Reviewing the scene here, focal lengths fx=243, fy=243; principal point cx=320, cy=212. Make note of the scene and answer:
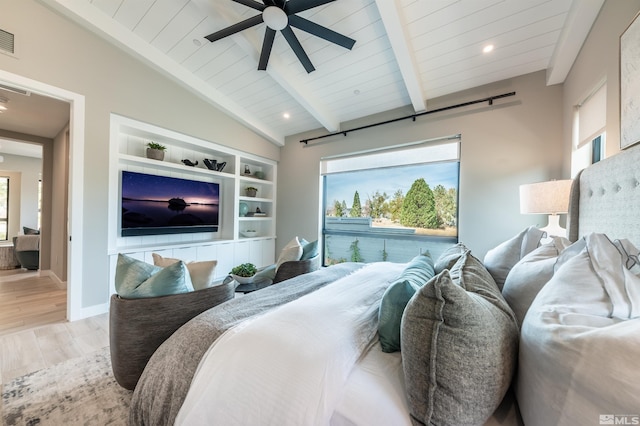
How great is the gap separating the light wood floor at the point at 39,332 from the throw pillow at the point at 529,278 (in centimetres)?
295

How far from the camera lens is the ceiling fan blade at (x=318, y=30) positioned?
82.3 inches

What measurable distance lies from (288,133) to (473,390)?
4731 millimetres

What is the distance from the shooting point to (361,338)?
3.20 feet

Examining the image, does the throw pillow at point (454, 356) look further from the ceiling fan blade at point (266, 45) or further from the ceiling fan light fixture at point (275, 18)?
the ceiling fan blade at point (266, 45)

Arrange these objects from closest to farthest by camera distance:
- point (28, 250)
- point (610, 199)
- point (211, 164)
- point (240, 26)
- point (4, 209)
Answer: point (610, 199) → point (240, 26) → point (211, 164) → point (28, 250) → point (4, 209)

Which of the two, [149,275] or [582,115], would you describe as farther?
[582,115]

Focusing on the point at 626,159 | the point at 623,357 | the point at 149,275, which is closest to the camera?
the point at 623,357

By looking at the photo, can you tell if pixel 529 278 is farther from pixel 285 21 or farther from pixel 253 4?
pixel 253 4

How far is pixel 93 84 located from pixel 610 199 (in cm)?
453

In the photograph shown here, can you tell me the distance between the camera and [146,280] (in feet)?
4.76

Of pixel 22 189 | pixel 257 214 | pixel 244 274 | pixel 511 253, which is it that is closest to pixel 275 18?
pixel 244 274

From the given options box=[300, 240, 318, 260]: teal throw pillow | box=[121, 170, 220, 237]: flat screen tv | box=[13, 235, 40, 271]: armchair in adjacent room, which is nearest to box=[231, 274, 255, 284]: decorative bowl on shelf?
box=[300, 240, 318, 260]: teal throw pillow

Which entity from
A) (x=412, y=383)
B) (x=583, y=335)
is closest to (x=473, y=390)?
(x=412, y=383)

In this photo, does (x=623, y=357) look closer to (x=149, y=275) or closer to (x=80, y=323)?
(x=149, y=275)
